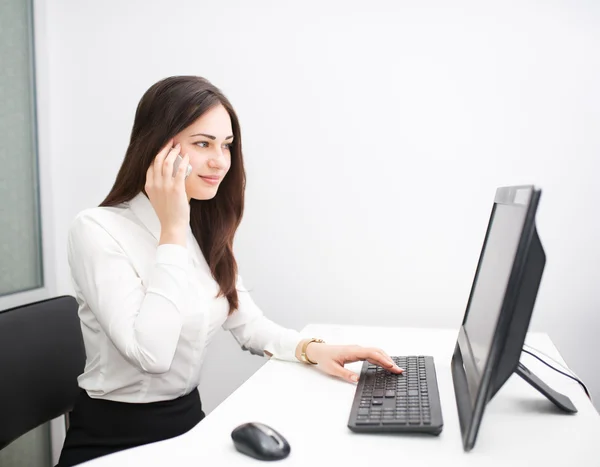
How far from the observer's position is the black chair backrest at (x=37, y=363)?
1327mm

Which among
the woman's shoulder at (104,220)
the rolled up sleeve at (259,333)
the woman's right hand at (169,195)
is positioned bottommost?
the rolled up sleeve at (259,333)

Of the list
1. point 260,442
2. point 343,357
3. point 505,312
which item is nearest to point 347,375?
point 343,357

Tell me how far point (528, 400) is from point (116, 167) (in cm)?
169

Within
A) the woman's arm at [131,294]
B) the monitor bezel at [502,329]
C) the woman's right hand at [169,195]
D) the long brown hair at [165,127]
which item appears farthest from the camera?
the long brown hair at [165,127]

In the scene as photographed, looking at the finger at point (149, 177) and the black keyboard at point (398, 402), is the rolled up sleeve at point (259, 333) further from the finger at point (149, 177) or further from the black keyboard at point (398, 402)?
the finger at point (149, 177)

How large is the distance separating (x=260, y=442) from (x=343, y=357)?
0.47m

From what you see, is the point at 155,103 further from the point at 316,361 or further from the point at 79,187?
the point at 79,187

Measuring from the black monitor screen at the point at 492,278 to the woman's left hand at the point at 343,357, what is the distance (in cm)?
18

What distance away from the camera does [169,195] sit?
1.30m

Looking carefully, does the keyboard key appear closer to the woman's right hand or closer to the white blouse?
the white blouse

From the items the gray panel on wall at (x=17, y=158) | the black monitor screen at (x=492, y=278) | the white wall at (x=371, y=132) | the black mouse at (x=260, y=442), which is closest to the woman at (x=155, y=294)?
the black monitor screen at (x=492, y=278)

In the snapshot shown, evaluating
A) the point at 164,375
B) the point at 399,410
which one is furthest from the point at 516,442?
the point at 164,375

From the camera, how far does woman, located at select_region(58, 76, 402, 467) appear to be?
1189mm

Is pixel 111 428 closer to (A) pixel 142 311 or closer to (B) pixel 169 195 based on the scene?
(A) pixel 142 311
